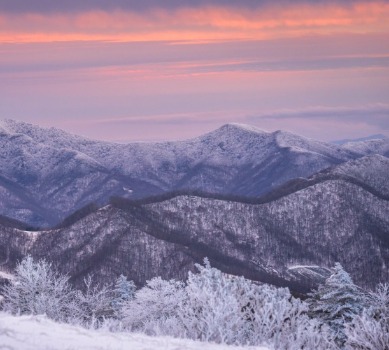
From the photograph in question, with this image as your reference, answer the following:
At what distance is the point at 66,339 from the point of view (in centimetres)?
3155

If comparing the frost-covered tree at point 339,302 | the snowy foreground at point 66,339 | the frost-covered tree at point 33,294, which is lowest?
the frost-covered tree at point 33,294

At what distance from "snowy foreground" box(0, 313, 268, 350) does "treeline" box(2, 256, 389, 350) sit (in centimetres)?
345

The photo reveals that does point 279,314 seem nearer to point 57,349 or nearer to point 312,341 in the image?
point 312,341

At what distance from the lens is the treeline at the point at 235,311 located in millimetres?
42312

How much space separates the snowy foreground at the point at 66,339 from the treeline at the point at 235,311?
3450 millimetres

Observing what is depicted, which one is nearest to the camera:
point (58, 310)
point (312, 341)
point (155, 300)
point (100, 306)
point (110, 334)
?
point (110, 334)

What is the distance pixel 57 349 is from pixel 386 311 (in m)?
43.5

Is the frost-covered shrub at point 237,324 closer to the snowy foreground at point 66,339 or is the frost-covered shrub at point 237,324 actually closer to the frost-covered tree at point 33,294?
the snowy foreground at point 66,339

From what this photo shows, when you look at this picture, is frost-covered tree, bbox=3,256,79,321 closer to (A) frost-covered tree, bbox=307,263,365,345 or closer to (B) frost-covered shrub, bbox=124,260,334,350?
(B) frost-covered shrub, bbox=124,260,334,350

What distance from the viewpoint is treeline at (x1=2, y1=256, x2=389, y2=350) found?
4231 cm

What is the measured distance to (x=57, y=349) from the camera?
2922 cm

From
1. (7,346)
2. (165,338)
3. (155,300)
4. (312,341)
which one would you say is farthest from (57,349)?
(155,300)

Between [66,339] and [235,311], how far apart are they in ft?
53.6

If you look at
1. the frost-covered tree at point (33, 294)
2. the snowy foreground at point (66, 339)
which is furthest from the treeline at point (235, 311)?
the snowy foreground at point (66, 339)
